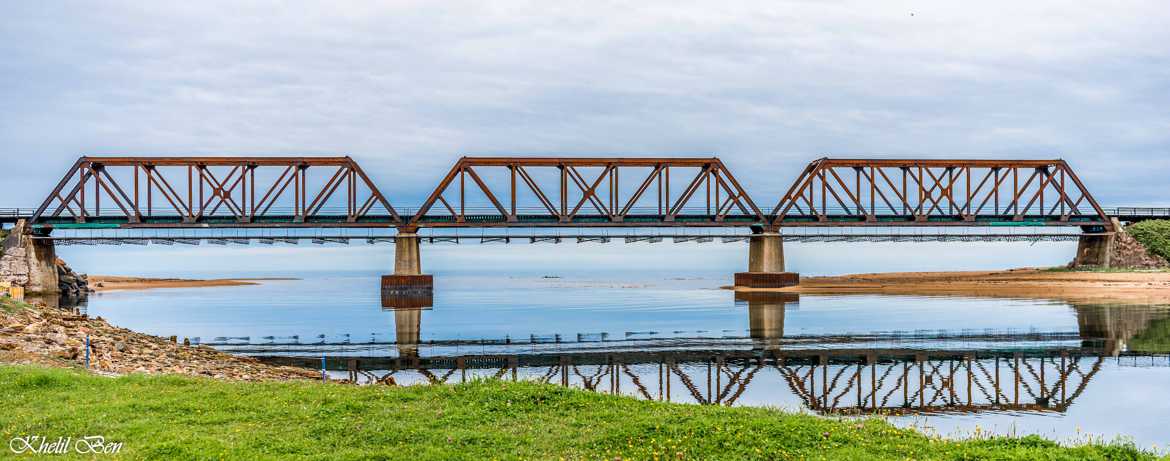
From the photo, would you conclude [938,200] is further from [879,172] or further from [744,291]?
[744,291]

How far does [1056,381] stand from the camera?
29.2 metres

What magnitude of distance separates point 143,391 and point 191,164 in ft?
252

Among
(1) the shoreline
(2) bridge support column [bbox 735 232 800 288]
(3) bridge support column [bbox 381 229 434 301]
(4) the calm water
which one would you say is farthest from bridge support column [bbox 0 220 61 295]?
(2) bridge support column [bbox 735 232 800 288]

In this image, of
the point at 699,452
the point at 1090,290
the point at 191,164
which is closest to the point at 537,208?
the point at 191,164

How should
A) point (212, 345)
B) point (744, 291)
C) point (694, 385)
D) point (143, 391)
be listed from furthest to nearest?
point (744, 291) → point (212, 345) → point (694, 385) → point (143, 391)

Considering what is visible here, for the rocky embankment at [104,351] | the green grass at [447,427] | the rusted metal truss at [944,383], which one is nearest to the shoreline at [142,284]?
the rocky embankment at [104,351]

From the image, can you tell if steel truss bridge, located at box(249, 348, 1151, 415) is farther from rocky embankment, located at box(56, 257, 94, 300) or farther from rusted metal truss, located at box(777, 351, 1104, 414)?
rocky embankment, located at box(56, 257, 94, 300)

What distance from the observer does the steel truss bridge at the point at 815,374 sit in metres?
26.2

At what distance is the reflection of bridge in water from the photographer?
1054 inches

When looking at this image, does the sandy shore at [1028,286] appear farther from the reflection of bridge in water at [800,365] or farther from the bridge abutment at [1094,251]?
the reflection of bridge in water at [800,365]

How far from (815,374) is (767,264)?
62437 millimetres

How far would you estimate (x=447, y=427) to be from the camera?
702 inches

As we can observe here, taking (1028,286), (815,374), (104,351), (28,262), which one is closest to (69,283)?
(28,262)

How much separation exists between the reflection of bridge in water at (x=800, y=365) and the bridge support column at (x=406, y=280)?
32028 millimetres
